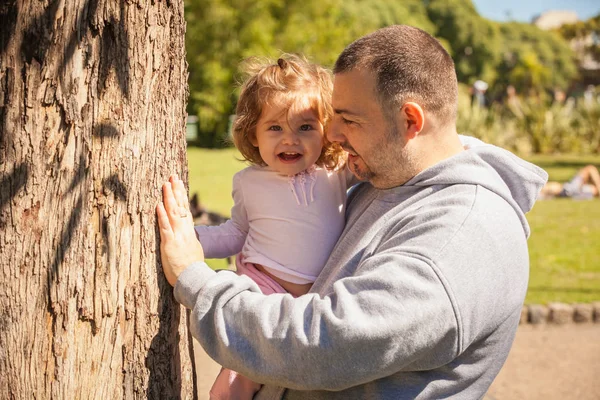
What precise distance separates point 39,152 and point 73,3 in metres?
0.44

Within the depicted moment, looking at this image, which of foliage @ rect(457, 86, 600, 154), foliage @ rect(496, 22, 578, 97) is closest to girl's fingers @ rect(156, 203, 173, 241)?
foliage @ rect(457, 86, 600, 154)

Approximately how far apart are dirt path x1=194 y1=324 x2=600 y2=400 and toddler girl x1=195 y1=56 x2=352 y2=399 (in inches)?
110

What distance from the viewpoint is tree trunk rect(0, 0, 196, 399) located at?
79.9 inches

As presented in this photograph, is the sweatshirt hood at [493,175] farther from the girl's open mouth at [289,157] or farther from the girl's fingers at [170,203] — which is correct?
the girl's fingers at [170,203]

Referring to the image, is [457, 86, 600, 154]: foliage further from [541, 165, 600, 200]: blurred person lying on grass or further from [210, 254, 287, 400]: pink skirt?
[210, 254, 287, 400]: pink skirt

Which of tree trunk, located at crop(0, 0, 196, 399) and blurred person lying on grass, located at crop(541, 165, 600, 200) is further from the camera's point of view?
blurred person lying on grass, located at crop(541, 165, 600, 200)

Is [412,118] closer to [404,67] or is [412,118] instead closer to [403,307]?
[404,67]

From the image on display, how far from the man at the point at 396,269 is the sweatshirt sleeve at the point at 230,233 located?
1.56 feet

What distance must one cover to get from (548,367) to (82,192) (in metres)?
4.79

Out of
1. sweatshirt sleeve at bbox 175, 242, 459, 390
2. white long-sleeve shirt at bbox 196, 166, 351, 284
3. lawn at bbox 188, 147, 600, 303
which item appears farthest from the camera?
lawn at bbox 188, 147, 600, 303

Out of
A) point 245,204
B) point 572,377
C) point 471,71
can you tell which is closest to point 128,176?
point 245,204

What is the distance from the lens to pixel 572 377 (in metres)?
5.64

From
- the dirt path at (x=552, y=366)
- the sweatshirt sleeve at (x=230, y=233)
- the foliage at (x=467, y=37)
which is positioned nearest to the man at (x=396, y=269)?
the sweatshirt sleeve at (x=230, y=233)

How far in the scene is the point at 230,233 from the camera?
291cm
